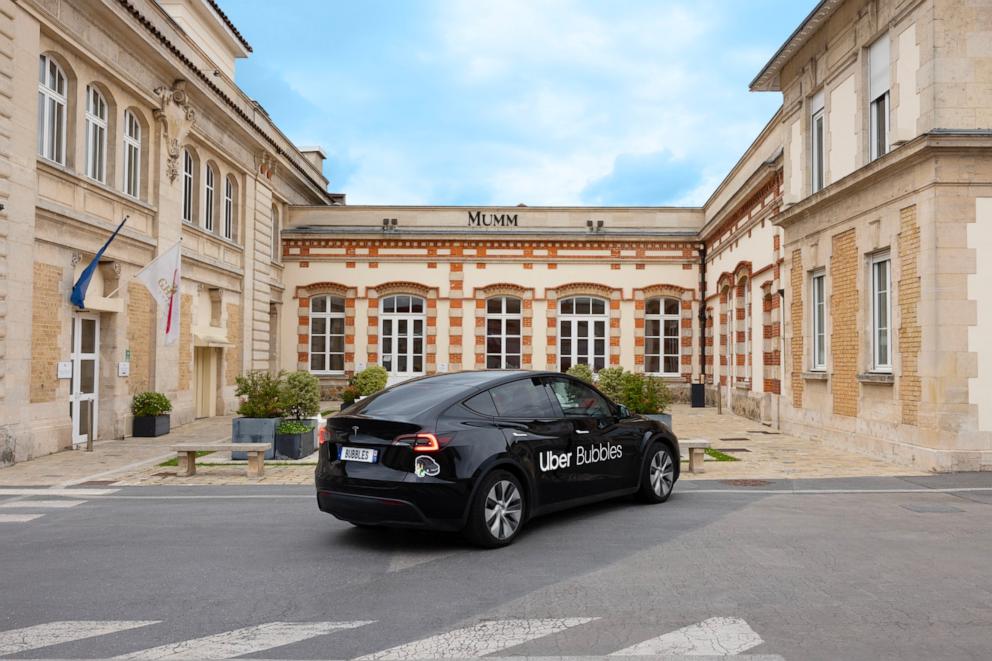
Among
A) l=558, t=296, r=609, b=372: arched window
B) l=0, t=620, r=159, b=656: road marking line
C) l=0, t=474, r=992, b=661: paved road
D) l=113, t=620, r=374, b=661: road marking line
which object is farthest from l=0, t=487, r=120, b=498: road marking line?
l=558, t=296, r=609, b=372: arched window

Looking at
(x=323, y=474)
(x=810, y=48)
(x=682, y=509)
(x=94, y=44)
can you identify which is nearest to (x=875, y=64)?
(x=810, y=48)

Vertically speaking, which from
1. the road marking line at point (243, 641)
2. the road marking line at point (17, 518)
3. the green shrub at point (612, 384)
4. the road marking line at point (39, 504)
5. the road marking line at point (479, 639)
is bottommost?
the road marking line at point (39, 504)

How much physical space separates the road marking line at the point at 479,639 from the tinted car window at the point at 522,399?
8.92 ft

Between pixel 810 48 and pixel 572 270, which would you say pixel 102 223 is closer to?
pixel 810 48

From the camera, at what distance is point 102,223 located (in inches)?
622

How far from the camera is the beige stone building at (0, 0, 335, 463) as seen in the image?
43.2 feet

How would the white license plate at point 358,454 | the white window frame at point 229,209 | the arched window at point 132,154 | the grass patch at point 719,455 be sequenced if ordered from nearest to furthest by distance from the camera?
the white license plate at point 358,454
the grass patch at point 719,455
the arched window at point 132,154
the white window frame at point 229,209

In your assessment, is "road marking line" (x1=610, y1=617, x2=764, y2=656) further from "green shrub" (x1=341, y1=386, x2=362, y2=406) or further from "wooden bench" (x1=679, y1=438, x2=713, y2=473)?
"green shrub" (x1=341, y1=386, x2=362, y2=406)

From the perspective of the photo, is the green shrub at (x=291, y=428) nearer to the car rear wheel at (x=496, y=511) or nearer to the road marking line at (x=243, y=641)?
the car rear wheel at (x=496, y=511)

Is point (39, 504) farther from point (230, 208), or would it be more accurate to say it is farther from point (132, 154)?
point (230, 208)

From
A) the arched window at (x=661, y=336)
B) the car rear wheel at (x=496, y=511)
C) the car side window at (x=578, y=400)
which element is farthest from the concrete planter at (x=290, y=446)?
the arched window at (x=661, y=336)

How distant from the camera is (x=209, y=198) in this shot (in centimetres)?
2188

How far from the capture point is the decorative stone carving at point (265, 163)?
24406 millimetres

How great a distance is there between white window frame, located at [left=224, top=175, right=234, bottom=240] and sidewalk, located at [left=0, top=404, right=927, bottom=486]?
7.86m
